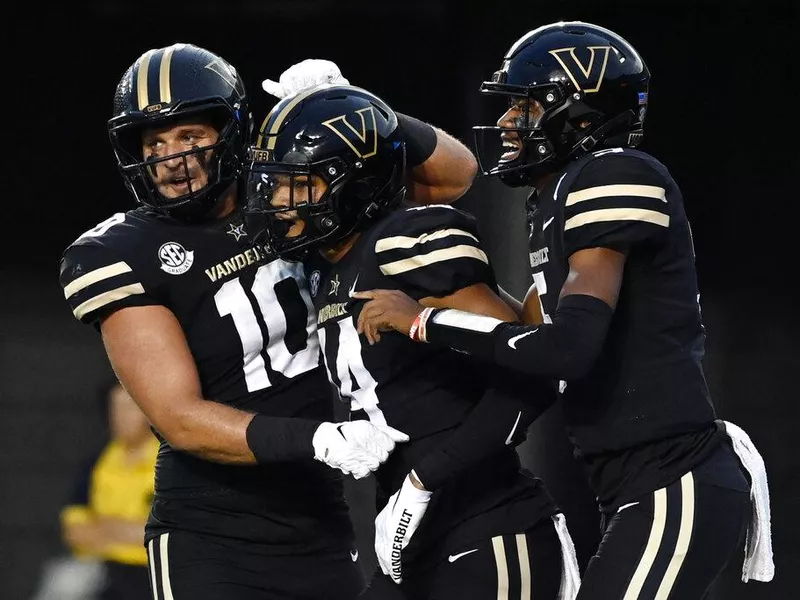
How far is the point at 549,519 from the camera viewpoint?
231 centimetres

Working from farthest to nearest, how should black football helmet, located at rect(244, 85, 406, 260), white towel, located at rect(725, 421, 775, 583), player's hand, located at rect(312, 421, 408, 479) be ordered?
black football helmet, located at rect(244, 85, 406, 260) → white towel, located at rect(725, 421, 775, 583) → player's hand, located at rect(312, 421, 408, 479)

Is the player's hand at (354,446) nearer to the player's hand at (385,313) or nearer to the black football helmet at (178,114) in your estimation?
the player's hand at (385,313)

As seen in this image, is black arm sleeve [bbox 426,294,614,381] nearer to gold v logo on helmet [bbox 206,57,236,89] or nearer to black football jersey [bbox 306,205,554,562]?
black football jersey [bbox 306,205,554,562]

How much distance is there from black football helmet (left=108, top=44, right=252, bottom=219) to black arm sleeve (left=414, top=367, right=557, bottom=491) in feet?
2.31

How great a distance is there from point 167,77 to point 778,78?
209cm

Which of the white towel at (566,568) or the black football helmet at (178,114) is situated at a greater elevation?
the black football helmet at (178,114)

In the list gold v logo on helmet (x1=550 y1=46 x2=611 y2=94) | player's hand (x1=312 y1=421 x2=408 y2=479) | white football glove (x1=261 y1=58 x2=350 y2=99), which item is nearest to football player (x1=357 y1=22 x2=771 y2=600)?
gold v logo on helmet (x1=550 y1=46 x2=611 y2=94)

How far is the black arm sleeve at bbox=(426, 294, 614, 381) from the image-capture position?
2068 millimetres

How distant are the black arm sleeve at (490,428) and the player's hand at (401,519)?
26mm

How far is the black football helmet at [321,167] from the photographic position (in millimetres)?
2377

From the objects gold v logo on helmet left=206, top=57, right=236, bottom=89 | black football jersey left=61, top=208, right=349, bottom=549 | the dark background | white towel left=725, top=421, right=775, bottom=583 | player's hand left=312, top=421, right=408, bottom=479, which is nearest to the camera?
player's hand left=312, top=421, right=408, bottom=479

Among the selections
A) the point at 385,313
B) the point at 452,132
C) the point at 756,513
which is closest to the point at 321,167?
the point at 385,313

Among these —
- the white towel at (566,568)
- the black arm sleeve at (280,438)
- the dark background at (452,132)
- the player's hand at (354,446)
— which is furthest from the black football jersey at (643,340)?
the dark background at (452,132)

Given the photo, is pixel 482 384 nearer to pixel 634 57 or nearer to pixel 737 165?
pixel 634 57
